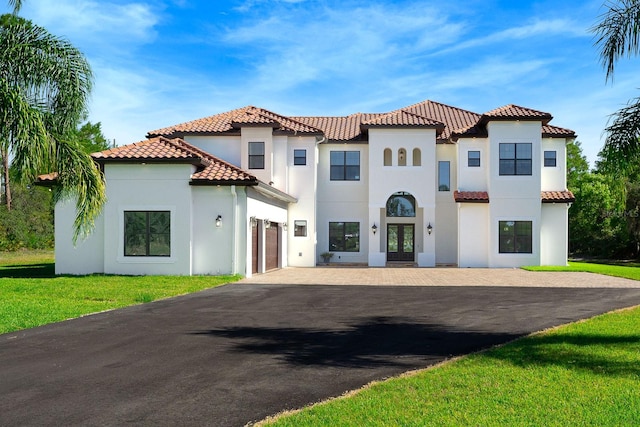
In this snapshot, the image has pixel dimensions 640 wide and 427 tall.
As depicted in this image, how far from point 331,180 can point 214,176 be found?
11293 mm

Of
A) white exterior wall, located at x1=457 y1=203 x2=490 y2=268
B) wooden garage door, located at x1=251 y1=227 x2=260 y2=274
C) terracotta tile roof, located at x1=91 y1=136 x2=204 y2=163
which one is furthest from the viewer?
white exterior wall, located at x1=457 y1=203 x2=490 y2=268

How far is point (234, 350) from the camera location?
877 centimetres

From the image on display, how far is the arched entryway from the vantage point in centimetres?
3250

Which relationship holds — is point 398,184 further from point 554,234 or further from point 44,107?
point 44,107

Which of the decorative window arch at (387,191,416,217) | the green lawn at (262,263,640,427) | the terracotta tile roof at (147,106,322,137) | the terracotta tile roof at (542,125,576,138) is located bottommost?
the green lawn at (262,263,640,427)

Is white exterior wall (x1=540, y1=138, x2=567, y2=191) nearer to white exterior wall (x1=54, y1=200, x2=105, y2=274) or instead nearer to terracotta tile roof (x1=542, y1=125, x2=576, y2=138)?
terracotta tile roof (x1=542, y1=125, x2=576, y2=138)

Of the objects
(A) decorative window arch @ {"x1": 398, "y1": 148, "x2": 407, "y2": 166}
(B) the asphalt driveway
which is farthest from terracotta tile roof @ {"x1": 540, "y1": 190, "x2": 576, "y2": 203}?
(B) the asphalt driveway

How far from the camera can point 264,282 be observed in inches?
787

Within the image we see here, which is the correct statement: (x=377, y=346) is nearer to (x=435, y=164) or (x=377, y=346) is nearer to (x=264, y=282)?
(x=264, y=282)

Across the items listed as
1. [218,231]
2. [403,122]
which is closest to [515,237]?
[403,122]

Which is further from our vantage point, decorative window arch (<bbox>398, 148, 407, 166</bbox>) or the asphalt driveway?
decorative window arch (<bbox>398, 148, 407, 166</bbox>)

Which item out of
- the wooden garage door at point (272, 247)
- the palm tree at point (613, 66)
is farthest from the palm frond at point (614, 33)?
the wooden garage door at point (272, 247)

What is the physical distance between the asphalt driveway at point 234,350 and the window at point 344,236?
52.7 ft

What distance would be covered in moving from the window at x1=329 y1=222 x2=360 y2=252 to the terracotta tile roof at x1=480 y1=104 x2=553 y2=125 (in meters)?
8.72
